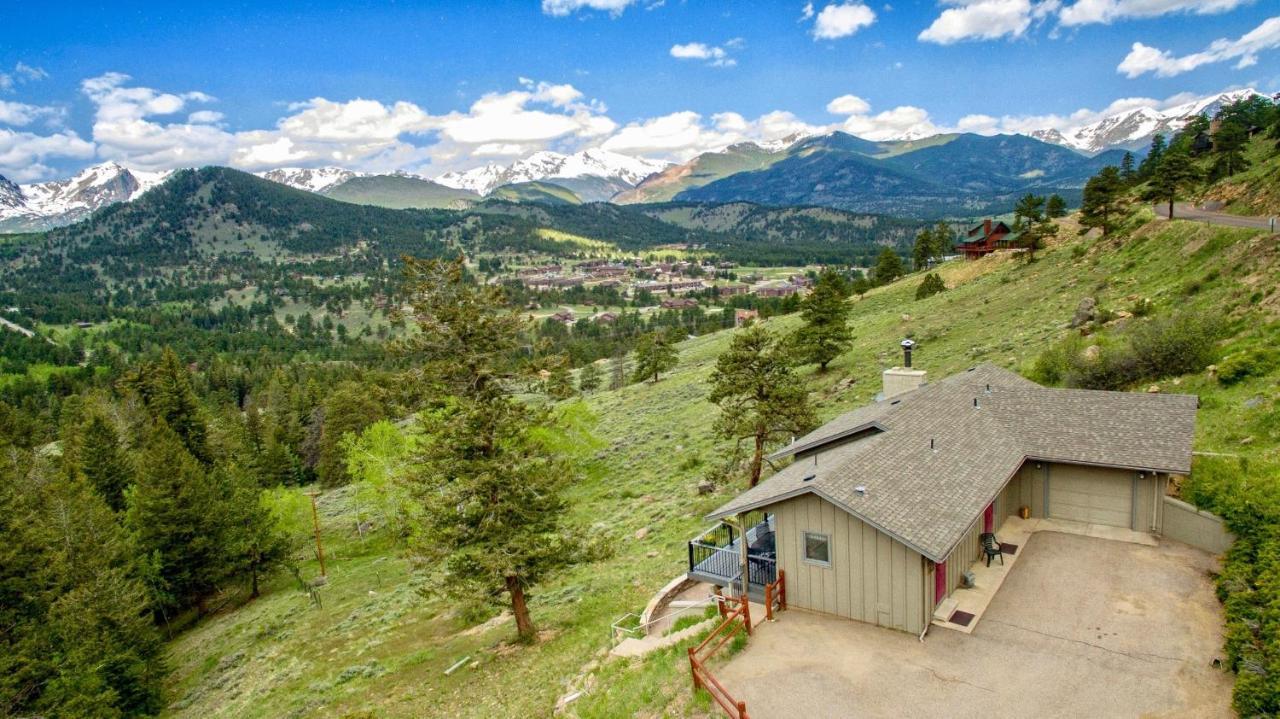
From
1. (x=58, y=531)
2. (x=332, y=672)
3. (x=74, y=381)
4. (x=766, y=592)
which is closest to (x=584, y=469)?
(x=332, y=672)

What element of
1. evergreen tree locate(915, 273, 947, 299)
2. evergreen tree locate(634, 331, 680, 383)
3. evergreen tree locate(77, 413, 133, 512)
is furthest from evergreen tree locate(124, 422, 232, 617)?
evergreen tree locate(915, 273, 947, 299)

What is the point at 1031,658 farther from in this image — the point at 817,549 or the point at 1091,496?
the point at 1091,496

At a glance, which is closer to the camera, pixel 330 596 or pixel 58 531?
pixel 58 531

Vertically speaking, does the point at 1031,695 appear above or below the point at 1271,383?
below

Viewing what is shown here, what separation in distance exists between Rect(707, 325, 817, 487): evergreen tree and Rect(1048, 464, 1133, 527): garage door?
8.56 metres

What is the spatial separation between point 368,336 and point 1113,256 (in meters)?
193

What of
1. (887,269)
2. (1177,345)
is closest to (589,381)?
(887,269)

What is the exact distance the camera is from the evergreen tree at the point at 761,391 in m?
24.3

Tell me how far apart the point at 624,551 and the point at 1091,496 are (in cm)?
1565

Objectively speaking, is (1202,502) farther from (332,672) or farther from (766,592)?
(332,672)

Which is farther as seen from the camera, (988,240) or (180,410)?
(988,240)

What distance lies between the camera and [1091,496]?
17.3 meters

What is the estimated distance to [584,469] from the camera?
4259 cm

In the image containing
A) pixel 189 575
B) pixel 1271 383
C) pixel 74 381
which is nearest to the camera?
pixel 1271 383
